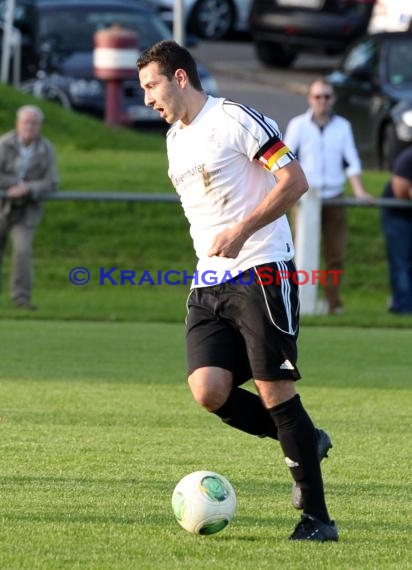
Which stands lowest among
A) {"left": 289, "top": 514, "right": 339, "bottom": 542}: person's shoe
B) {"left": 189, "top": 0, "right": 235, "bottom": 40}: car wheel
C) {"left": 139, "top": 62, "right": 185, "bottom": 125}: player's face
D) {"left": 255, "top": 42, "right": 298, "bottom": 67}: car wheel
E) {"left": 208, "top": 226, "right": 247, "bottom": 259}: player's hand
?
{"left": 255, "top": 42, "right": 298, "bottom": 67}: car wheel

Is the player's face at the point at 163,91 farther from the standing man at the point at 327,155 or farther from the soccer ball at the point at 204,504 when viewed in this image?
the standing man at the point at 327,155

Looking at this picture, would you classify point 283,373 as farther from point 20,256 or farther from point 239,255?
point 20,256

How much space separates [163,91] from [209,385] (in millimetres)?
1246

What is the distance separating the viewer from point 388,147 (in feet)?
69.8

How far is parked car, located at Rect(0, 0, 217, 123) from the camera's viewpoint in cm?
2430

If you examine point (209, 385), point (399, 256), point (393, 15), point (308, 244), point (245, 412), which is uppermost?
point (209, 385)

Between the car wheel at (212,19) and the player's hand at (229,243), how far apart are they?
1070 inches

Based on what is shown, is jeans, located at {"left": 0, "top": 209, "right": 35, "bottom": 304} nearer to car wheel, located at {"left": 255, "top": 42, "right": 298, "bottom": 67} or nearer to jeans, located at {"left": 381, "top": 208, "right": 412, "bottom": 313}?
jeans, located at {"left": 381, "top": 208, "right": 412, "bottom": 313}

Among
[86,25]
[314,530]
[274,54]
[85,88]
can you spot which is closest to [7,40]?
[85,88]

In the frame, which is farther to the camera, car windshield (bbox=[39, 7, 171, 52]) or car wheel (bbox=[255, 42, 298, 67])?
car wheel (bbox=[255, 42, 298, 67])

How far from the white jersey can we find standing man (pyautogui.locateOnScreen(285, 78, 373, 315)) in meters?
8.83

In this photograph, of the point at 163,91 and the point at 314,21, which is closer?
the point at 163,91

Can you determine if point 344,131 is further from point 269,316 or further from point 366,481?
point 269,316

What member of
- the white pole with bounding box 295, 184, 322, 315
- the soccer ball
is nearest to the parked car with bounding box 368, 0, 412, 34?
the white pole with bounding box 295, 184, 322, 315
